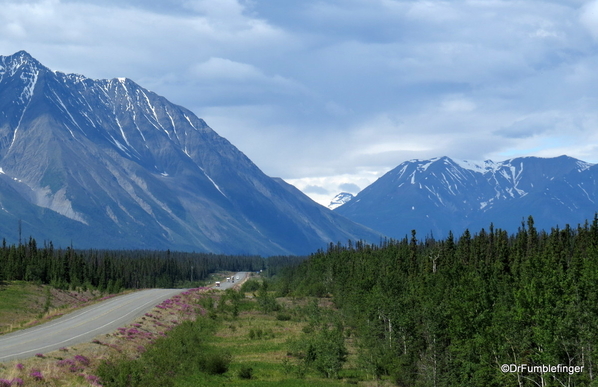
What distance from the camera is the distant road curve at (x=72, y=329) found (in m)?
54.4

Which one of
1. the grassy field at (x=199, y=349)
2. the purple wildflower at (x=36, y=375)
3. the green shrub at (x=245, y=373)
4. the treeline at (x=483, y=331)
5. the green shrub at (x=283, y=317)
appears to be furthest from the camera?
the green shrub at (x=283, y=317)

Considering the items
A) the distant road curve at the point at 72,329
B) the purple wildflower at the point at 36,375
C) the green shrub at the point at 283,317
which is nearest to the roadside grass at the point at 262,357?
the green shrub at the point at 283,317

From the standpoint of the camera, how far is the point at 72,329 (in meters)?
70.6

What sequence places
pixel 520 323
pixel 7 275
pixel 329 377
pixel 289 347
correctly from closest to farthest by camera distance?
pixel 520 323 → pixel 329 377 → pixel 289 347 → pixel 7 275

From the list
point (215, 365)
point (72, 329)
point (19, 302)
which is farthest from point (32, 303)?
point (215, 365)

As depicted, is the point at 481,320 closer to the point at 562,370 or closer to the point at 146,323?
the point at 562,370

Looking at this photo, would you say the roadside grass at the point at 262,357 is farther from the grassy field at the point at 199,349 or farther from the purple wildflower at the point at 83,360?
the purple wildflower at the point at 83,360

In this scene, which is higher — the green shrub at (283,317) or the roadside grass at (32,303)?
the roadside grass at (32,303)

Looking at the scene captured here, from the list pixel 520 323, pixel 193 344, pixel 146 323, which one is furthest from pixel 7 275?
pixel 520 323

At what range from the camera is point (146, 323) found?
8169 centimetres

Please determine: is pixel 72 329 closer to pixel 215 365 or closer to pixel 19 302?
pixel 215 365

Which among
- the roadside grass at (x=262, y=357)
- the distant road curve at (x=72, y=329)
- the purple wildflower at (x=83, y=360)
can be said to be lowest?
the roadside grass at (x=262, y=357)

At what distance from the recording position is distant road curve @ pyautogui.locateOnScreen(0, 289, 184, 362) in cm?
5444

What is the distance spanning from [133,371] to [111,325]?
34740 millimetres
